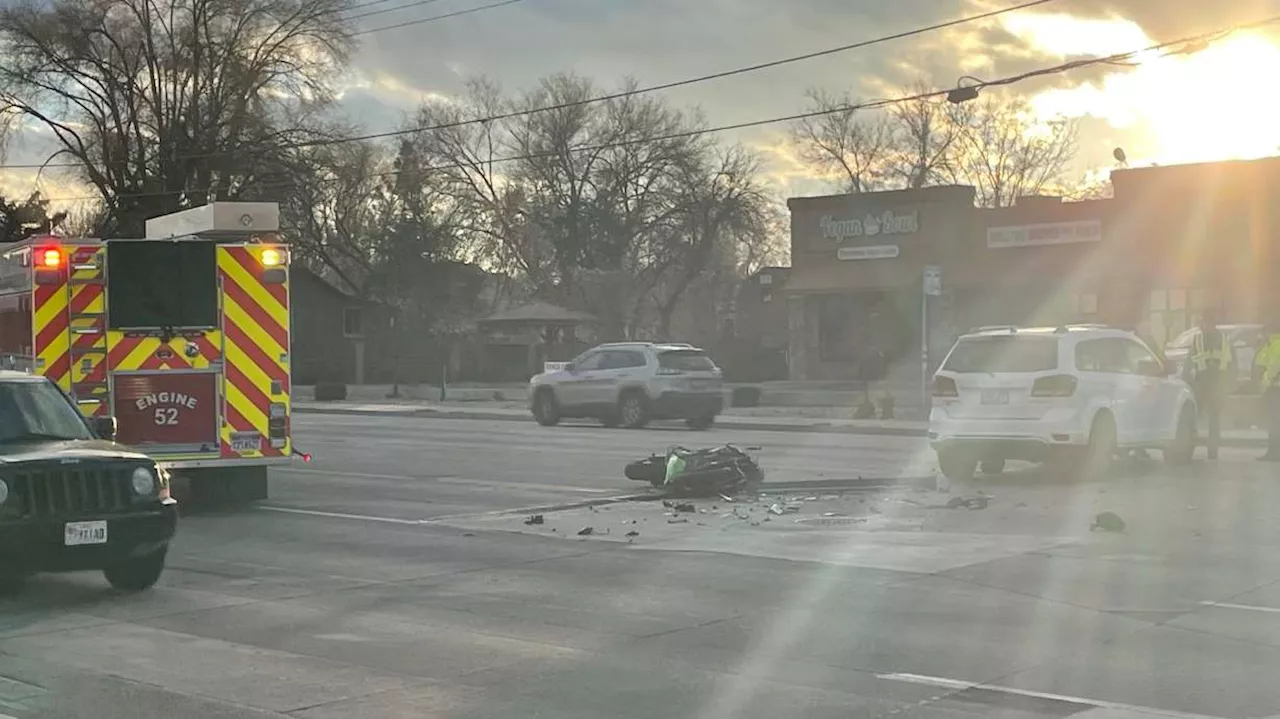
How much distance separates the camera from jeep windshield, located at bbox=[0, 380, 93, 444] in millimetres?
10047

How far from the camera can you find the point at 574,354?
56000 mm

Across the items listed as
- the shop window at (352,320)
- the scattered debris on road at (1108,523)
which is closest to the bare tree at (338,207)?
the shop window at (352,320)

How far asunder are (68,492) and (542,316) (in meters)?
44.8

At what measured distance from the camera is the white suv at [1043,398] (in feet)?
53.2

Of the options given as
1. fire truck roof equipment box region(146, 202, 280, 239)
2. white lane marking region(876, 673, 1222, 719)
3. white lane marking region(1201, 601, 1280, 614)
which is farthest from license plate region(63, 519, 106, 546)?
white lane marking region(1201, 601, 1280, 614)

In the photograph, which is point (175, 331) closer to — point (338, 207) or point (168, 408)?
point (168, 408)

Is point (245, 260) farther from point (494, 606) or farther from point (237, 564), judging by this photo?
point (494, 606)

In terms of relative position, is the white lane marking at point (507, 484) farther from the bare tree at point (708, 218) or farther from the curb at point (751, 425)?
the bare tree at point (708, 218)

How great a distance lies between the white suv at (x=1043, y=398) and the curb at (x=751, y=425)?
452cm

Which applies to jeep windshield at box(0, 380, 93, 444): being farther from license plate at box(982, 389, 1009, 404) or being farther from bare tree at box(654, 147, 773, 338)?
bare tree at box(654, 147, 773, 338)

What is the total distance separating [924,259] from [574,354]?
52.6 ft

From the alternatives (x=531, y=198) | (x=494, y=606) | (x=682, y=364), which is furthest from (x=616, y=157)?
(x=494, y=606)

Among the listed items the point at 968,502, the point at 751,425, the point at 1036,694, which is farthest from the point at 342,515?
the point at 751,425

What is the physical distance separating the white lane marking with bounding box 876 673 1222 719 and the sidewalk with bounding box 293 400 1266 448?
16.4 meters
